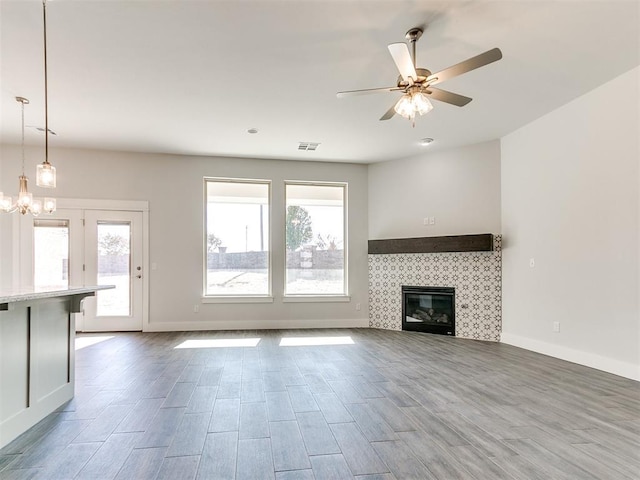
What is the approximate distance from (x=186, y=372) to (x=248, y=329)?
2.43 metres

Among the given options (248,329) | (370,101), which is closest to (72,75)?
(370,101)

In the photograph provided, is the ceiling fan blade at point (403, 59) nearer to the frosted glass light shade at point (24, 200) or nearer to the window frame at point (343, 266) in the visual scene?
the frosted glass light shade at point (24, 200)

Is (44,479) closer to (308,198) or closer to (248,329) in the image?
(248,329)

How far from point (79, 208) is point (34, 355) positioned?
13.2 feet

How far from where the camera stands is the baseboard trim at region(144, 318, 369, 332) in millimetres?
6145

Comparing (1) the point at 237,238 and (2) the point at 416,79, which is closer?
(2) the point at 416,79

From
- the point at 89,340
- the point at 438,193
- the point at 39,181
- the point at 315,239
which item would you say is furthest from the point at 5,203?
the point at 438,193

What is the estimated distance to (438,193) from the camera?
6.09 meters

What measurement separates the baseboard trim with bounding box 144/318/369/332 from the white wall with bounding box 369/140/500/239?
1638 mm

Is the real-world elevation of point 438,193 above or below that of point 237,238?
above

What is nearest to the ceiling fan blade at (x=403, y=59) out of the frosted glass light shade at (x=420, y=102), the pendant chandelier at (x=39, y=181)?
the frosted glass light shade at (x=420, y=102)

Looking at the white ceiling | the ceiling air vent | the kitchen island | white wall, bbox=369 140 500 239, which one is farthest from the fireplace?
the kitchen island

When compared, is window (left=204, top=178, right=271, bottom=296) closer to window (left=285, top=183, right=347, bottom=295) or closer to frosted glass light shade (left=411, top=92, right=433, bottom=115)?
window (left=285, top=183, right=347, bottom=295)

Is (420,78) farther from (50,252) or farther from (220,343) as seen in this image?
(50,252)
